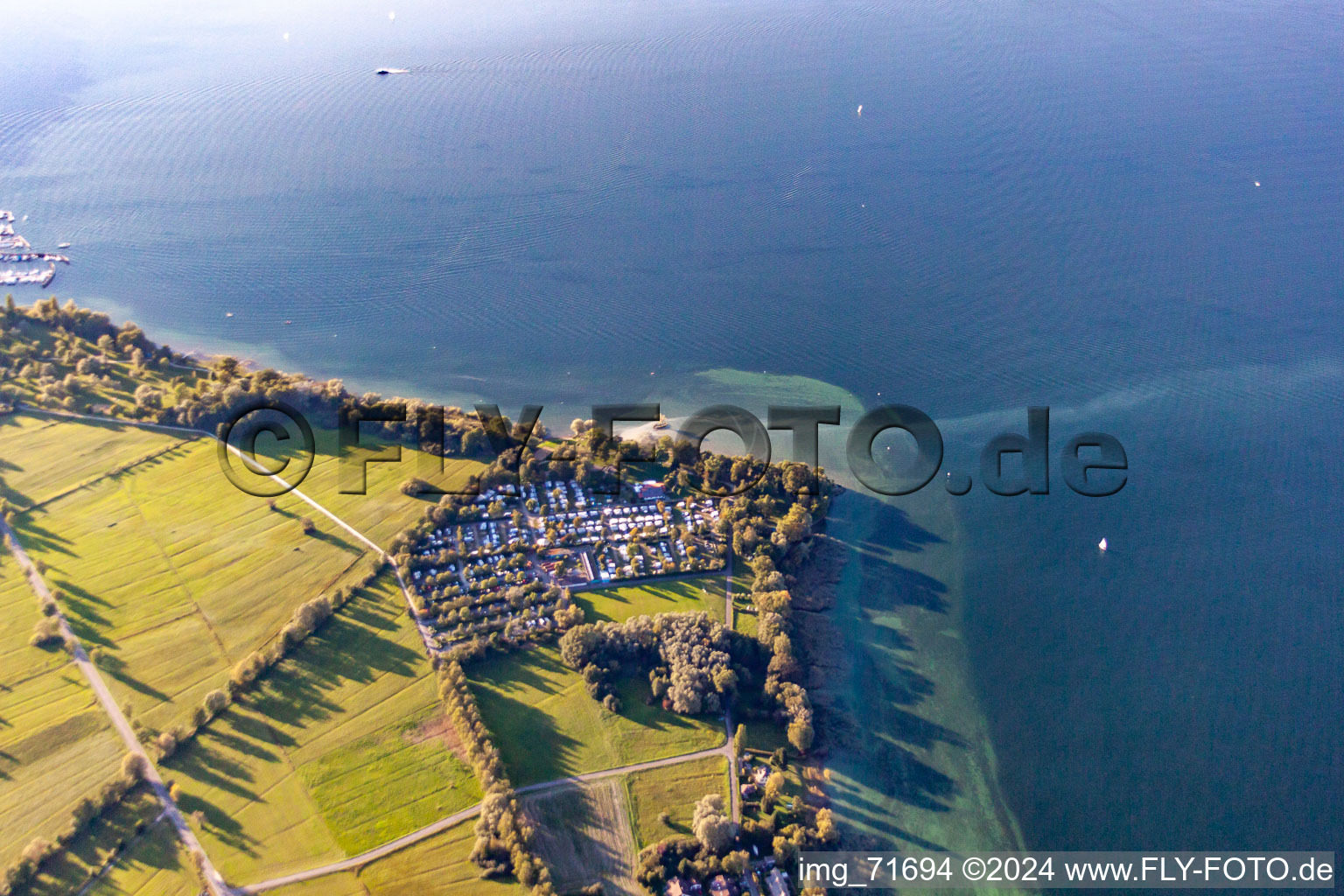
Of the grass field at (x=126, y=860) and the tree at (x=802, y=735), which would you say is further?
the tree at (x=802, y=735)

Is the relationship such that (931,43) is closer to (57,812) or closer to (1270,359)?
(1270,359)

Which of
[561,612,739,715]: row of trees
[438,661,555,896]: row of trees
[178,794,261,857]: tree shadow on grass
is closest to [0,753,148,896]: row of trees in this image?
[178,794,261,857]: tree shadow on grass

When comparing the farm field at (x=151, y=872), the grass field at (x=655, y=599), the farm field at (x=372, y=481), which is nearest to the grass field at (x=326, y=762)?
the farm field at (x=151, y=872)

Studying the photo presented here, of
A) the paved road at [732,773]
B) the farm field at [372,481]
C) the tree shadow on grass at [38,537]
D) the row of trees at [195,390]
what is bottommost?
the paved road at [732,773]

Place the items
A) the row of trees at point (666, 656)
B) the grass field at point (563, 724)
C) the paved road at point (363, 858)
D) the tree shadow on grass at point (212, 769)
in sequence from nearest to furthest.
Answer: the paved road at point (363, 858) → the tree shadow on grass at point (212, 769) → the grass field at point (563, 724) → the row of trees at point (666, 656)

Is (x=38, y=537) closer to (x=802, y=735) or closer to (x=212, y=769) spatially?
(x=212, y=769)

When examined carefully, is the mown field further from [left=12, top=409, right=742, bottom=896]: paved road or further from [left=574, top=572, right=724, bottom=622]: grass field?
[left=574, top=572, right=724, bottom=622]: grass field

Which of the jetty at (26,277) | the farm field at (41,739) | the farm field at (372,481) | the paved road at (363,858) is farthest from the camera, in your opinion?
the jetty at (26,277)

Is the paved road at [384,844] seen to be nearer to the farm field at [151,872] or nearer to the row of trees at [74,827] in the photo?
the farm field at [151,872]
